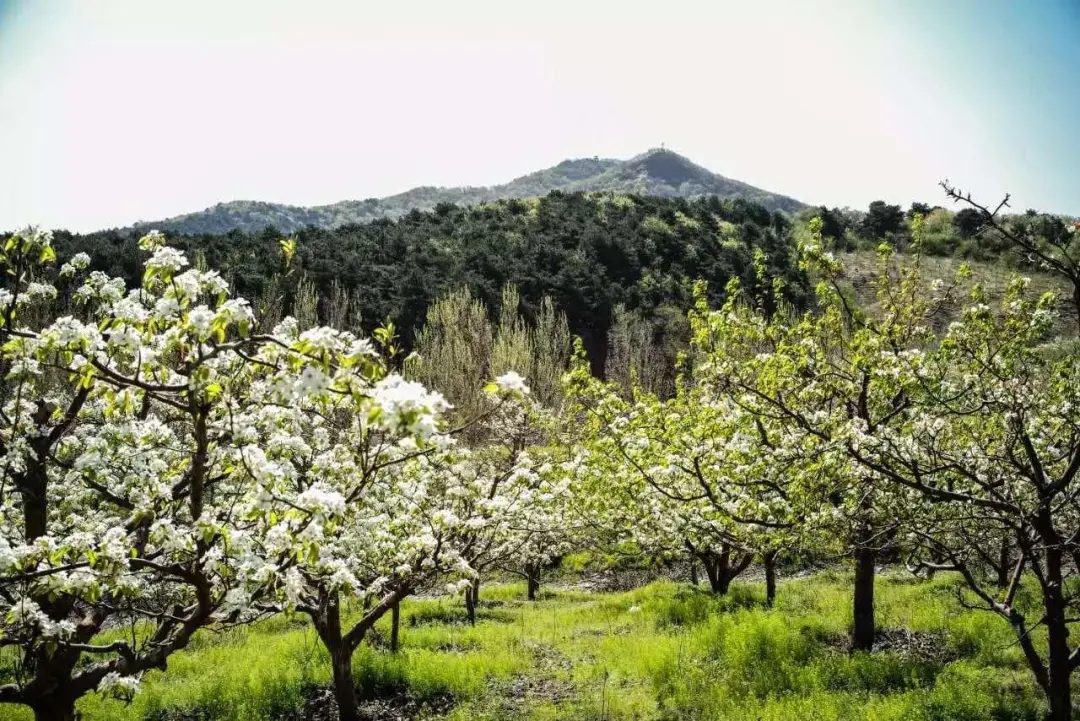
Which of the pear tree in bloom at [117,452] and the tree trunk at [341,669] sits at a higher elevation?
the pear tree in bloom at [117,452]

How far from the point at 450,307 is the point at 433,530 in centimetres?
3856

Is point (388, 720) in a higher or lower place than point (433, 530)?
lower

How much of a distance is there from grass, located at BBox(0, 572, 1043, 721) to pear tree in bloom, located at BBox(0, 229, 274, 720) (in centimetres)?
498

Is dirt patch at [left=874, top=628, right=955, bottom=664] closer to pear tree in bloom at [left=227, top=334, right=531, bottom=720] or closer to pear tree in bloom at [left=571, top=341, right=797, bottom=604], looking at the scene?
pear tree in bloom at [left=571, top=341, right=797, bottom=604]

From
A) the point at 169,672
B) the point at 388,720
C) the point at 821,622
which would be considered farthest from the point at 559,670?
the point at 169,672

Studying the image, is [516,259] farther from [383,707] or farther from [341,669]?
[341,669]

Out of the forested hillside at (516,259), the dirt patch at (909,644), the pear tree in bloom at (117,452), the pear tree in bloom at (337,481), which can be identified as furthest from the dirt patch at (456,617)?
the forested hillside at (516,259)

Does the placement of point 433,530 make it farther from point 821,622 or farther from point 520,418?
point 520,418

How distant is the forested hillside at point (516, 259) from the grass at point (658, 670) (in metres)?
34.7

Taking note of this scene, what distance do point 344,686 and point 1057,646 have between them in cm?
1001

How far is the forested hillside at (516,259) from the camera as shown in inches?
2189

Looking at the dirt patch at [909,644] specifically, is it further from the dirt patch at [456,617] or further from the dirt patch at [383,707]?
the dirt patch at [456,617]

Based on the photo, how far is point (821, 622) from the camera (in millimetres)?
14430

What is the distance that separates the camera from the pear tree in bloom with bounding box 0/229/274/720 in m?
4.67
